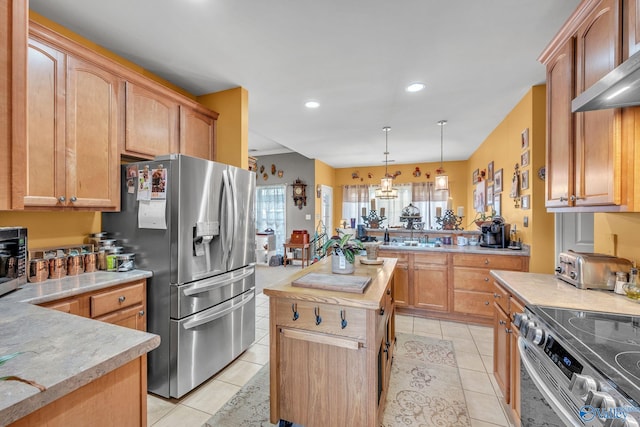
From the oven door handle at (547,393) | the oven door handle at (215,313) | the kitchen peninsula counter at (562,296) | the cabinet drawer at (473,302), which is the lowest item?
the cabinet drawer at (473,302)

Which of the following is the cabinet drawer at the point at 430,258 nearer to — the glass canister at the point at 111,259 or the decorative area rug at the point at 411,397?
the decorative area rug at the point at 411,397

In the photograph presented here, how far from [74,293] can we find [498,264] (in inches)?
147

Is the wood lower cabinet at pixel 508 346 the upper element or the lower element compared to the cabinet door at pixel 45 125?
lower

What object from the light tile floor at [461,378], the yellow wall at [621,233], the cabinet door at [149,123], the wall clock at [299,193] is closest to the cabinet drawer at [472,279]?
the light tile floor at [461,378]

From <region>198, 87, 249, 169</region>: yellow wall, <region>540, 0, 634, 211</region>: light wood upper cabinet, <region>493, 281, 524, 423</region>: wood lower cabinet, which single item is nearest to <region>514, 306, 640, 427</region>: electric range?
<region>493, 281, 524, 423</region>: wood lower cabinet

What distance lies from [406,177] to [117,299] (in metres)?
7.00

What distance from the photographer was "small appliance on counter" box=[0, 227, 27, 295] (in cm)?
148

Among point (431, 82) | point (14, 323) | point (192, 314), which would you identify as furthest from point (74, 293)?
point (431, 82)

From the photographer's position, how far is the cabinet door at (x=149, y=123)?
2111mm

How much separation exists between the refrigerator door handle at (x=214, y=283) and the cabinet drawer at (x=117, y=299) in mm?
314

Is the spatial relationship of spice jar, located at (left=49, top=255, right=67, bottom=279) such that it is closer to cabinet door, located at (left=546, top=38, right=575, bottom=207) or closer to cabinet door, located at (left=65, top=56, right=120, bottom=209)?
cabinet door, located at (left=65, top=56, right=120, bottom=209)

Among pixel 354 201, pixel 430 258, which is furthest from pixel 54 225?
pixel 354 201

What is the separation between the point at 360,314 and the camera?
1391 millimetres

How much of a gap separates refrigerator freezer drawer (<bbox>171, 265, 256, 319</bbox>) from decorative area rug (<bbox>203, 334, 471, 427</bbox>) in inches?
27.4
